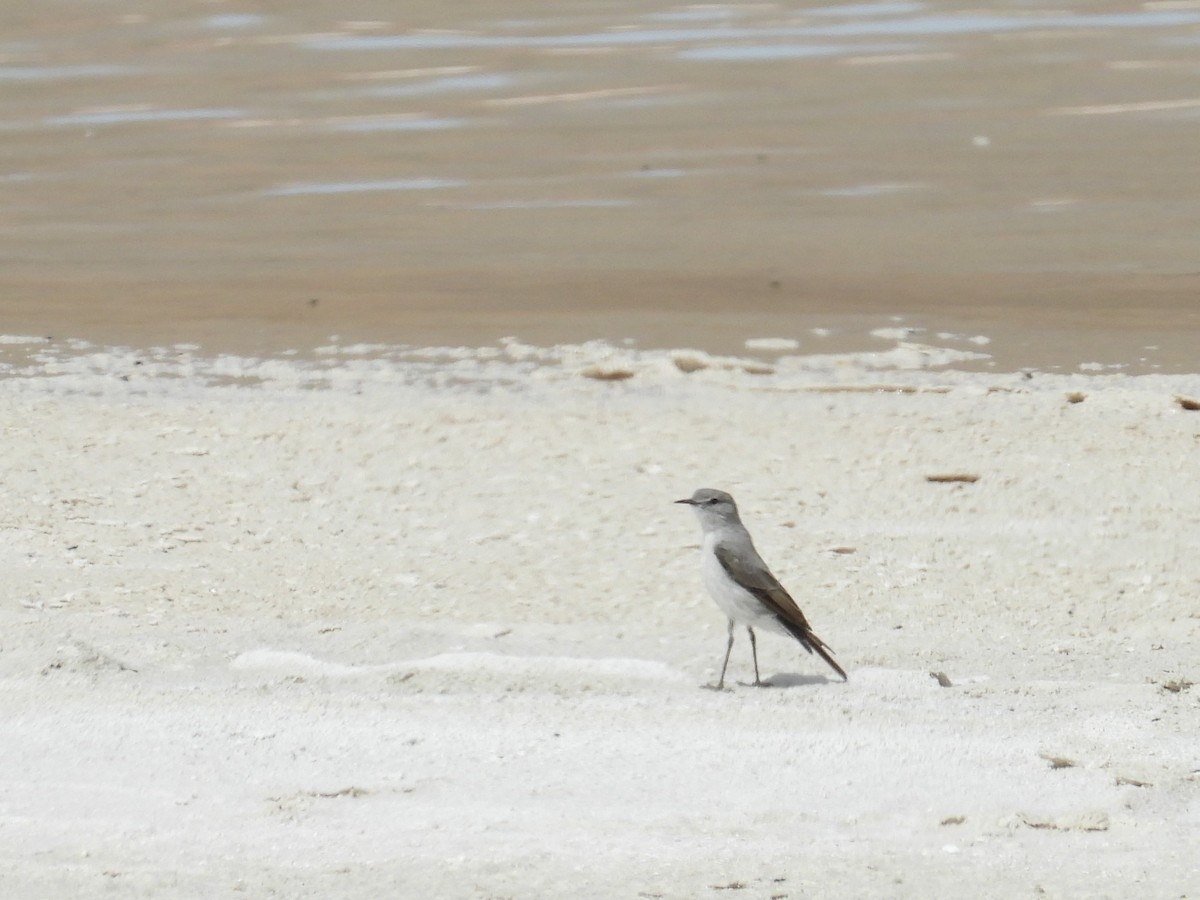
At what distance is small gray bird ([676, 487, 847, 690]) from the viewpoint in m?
5.00

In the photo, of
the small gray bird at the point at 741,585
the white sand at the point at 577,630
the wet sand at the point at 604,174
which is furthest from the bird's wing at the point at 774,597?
the wet sand at the point at 604,174

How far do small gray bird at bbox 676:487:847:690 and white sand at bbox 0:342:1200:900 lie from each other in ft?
0.50

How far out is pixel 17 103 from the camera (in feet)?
48.4

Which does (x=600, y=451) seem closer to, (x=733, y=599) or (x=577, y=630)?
(x=577, y=630)

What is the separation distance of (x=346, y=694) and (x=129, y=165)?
29.2 ft

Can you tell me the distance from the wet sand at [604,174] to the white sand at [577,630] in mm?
938

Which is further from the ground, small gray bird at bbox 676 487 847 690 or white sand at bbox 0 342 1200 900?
small gray bird at bbox 676 487 847 690

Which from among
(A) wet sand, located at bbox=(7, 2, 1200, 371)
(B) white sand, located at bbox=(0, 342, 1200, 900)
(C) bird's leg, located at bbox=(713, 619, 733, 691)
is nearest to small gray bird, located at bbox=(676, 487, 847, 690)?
(C) bird's leg, located at bbox=(713, 619, 733, 691)

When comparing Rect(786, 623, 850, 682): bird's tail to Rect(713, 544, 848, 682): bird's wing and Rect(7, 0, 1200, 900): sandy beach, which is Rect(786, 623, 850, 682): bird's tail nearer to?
Rect(713, 544, 848, 682): bird's wing

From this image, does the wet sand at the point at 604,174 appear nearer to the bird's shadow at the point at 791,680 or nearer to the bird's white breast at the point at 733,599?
the bird's shadow at the point at 791,680

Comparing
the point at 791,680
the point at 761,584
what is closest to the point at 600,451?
the point at 791,680

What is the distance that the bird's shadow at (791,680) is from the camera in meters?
5.11

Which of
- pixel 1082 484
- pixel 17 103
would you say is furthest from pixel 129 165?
pixel 1082 484

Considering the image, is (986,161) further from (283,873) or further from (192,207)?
(283,873)
